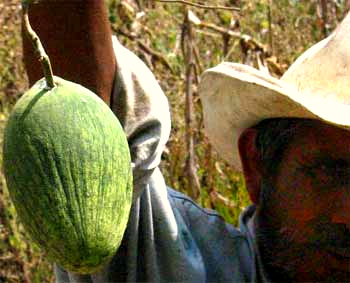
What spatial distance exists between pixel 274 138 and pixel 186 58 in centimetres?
155

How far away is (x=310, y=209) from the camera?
2240mm

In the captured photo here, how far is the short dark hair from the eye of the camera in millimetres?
2291

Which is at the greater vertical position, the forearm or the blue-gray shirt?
the forearm

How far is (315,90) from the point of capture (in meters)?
2.29

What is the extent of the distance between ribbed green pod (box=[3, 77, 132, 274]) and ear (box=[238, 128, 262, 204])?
3.41ft

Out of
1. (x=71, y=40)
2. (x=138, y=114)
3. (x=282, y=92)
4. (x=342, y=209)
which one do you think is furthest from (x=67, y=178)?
(x=342, y=209)

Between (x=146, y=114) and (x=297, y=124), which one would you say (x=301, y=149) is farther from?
(x=146, y=114)

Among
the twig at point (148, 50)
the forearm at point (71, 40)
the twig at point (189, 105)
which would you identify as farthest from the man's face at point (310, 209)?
the twig at point (148, 50)

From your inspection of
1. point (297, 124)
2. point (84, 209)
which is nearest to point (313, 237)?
point (297, 124)

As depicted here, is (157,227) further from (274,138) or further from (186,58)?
(186,58)

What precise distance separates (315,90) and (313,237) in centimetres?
30

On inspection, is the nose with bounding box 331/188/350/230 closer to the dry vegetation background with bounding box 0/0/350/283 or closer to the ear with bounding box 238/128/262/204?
the ear with bounding box 238/128/262/204

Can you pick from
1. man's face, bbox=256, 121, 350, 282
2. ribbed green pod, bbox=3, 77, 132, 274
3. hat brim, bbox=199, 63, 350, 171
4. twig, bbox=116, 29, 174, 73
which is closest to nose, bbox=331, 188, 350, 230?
man's face, bbox=256, 121, 350, 282

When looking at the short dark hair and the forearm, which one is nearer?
the forearm
